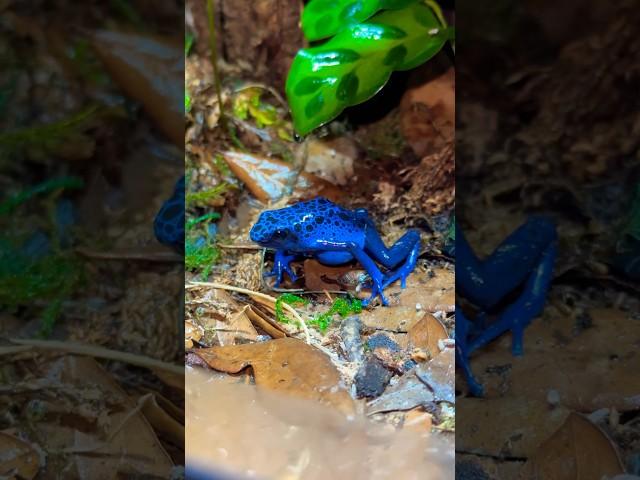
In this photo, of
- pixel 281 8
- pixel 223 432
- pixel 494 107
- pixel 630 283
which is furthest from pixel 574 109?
pixel 223 432

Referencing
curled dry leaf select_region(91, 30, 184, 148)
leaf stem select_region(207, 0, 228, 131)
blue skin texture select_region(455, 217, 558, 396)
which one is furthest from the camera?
curled dry leaf select_region(91, 30, 184, 148)

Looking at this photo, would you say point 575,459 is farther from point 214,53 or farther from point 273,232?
point 214,53

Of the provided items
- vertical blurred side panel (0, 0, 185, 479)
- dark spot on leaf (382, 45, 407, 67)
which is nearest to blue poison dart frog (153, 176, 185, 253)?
vertical blurred side panel (0, 0, 185, 479)

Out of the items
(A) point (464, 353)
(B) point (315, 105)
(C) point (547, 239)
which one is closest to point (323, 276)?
(B) point (315, 105)

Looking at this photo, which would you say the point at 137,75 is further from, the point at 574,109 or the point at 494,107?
the point at 574,109

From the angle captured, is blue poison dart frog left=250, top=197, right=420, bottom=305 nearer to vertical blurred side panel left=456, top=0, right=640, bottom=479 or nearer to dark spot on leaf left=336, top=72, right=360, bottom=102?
dark spot on leaf left=336, top=72, right=360, bottom=102

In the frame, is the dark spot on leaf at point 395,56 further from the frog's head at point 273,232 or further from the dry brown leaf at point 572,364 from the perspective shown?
the dry brown leaf at point 572,364
